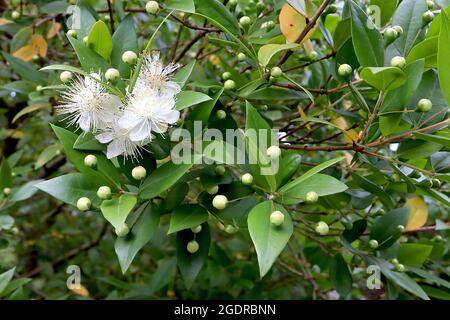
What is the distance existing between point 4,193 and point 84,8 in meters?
0.72

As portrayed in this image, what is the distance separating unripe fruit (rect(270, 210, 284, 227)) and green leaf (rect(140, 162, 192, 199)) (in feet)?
0.55

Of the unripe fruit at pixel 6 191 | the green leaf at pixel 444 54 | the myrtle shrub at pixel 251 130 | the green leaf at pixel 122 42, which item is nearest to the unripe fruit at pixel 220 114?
the myrtle shrub at pixel 251 130

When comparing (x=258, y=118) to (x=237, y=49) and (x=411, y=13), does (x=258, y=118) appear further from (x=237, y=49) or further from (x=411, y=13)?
(x=411, y=13)

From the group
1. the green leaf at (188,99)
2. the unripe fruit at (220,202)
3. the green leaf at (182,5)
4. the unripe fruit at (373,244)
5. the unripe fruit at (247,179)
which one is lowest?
the unripe fruit at (373,244)

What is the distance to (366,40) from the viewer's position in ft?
2.94

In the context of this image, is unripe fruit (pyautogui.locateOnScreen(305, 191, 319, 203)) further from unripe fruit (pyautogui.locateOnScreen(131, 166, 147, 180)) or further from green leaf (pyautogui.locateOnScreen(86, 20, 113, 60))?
green leaf (pyautogui.locateOnScreen(86, 20, 113, 60))

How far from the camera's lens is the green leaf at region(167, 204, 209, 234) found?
2.95ft

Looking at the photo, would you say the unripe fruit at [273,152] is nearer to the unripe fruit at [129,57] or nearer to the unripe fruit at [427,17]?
the unripe fruit at [129,57]

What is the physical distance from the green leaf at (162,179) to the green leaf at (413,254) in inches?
31.9

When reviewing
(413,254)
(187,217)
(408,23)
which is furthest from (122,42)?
(413,254)

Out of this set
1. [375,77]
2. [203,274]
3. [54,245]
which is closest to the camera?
[375,77]

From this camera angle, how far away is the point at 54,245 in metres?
2.66

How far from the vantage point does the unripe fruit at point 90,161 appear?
0.88 m
